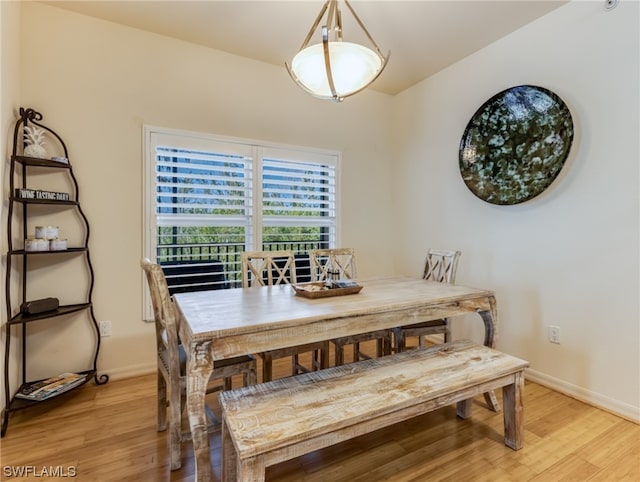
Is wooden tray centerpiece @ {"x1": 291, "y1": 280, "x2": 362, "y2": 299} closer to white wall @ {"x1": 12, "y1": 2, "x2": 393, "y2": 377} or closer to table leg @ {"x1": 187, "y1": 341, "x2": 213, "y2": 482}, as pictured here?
table leg @ {"x1": 187, "y1": 341, "x2": 213, "y2": 482}

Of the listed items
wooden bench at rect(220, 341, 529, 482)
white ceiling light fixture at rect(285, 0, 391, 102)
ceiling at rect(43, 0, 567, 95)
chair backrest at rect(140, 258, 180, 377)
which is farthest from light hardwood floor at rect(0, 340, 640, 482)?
ceiling at rect(43, 0, 567, 95)

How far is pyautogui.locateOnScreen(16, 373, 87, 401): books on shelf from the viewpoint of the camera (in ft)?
6.86

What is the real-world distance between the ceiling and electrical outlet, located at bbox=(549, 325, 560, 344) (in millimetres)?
2440

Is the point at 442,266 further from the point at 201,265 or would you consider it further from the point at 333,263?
the point at 201,265

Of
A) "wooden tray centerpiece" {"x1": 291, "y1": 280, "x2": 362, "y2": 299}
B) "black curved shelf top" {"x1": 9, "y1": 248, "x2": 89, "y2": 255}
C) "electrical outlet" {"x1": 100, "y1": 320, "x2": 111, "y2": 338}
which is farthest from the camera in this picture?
"electrical outlet" {"x1": 100, "y1": 320, "x2": 111, "y2": 338}

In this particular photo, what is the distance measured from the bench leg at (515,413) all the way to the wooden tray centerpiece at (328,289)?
1.00 meters

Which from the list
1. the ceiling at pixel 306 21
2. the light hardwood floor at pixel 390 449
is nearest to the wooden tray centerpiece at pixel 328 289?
the light hardwood floor at pixel 390 449

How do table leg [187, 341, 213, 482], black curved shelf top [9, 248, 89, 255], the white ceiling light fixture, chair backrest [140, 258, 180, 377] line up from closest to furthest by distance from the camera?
table leg [187, 341, 213, 482]
chair backrest [140, 258, 180, 377]
the white ceiling light fixture
black curved shelf top [9, 248, 89, 255]

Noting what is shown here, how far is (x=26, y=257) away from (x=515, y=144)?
151 inches

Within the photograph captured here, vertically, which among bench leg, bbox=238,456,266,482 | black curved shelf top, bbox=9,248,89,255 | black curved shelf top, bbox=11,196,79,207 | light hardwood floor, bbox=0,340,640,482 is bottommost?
light hardwood floor, bbox=0,340,640,482

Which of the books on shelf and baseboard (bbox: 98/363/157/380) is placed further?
baseboard (bbox: 98/363/157/380)

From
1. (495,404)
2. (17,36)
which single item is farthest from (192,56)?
(495,404)

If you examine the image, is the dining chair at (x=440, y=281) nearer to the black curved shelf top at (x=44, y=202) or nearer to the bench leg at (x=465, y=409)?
the bench leg at (x=465, y=409)

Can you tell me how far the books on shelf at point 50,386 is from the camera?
2092 millimetres
